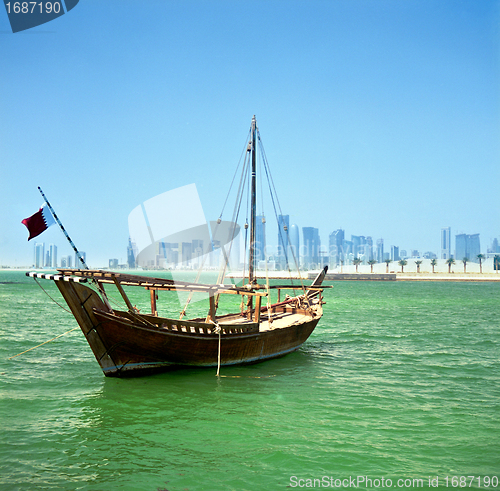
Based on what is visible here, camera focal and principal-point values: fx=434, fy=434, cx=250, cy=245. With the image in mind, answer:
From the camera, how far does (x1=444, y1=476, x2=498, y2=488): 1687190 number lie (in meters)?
8.92

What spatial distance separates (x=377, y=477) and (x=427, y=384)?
871 centimetres

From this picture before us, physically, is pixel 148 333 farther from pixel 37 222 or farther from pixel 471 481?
pixel 471 481

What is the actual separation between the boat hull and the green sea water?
55cm

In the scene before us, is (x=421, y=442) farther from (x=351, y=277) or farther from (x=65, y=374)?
(x=351, y=277)

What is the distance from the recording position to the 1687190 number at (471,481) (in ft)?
29.3

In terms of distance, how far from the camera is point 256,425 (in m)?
11.9

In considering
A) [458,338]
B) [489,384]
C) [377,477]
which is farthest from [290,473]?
[458,338]

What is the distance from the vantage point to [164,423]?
1186 cm

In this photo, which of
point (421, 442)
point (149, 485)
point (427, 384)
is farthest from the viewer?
point (427, 384)

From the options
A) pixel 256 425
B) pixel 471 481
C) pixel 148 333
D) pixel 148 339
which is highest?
pixel 148 333

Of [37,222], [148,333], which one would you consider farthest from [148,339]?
[37,222]

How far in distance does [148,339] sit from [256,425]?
568 centimetres

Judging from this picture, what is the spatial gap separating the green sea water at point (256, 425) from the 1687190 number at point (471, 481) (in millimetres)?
47

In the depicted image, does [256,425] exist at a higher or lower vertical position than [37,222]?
lower
